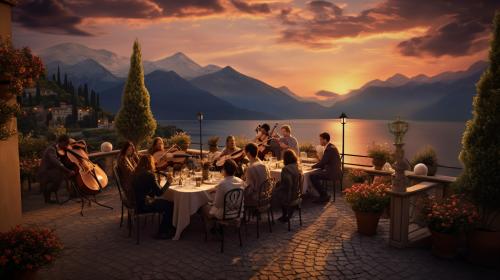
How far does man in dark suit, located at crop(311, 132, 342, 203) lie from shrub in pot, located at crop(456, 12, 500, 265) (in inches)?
147

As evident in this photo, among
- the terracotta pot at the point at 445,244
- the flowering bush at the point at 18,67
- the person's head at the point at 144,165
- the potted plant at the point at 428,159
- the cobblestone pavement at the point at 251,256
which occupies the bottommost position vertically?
the cobblestone pavement at the point at 251,256

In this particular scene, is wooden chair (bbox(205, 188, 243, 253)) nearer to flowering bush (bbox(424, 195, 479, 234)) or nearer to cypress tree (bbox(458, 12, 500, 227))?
flowering bush (bbox(424, 195, 479, 234))

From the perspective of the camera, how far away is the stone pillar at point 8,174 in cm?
466

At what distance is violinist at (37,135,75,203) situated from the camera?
948cm

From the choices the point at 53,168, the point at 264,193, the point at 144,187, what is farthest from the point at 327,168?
the point at 53,168

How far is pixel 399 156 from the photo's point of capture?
23.1 ft

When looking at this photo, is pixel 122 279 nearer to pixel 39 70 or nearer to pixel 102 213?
pixel 39 70

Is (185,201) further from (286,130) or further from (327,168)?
(286,130)

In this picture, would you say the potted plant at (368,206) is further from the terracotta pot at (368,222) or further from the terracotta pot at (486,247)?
the terracotta pot at (486,247)

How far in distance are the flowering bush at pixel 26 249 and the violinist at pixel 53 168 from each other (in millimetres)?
4935

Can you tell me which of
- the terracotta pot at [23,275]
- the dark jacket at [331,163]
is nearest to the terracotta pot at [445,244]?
the dark jacket at [331,163]

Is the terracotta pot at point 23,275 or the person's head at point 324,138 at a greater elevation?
the person's head at point 324,138

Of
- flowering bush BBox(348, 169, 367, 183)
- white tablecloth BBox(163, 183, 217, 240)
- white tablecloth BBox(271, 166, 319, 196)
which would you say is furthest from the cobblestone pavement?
flowering bush BBox(348, 169, 367, 183)

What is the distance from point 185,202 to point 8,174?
3169 millimetres
